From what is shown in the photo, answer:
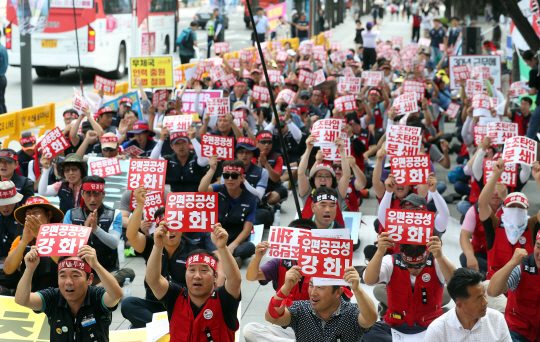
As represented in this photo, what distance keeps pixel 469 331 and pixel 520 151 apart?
3428 millimetres

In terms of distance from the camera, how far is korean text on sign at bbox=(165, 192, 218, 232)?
19.2ft

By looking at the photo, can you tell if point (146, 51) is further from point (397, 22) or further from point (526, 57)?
point (397, 22)

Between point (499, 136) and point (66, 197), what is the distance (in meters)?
5.70

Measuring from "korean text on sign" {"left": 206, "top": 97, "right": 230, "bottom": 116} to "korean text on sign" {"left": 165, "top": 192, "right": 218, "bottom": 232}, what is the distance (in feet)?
18.6

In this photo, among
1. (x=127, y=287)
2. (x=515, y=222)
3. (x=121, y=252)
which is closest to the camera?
(x=515, y=222)

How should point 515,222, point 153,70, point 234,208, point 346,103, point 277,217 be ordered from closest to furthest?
point 515,222 < point 234,208 < point 277,217 < point 346,103 < point 153,70

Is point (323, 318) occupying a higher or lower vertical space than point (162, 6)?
lower

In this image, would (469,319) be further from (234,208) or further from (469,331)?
(234,208)

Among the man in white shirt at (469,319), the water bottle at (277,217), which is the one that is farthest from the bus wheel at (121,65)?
the man in white shirt at (469,319)

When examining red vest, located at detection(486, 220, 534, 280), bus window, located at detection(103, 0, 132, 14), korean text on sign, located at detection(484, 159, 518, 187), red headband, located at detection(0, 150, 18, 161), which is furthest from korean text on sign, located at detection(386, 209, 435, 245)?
bus window, located at detection(103, 0, 132, 14)

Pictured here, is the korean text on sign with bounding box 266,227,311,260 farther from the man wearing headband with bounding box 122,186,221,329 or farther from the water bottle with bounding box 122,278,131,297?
the water bottle with bounding box 122,278,131,297

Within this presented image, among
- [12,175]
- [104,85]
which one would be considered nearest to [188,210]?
[12,175]

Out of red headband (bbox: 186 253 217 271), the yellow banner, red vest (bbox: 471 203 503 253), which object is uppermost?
the yellow banner

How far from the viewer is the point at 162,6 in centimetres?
2505
